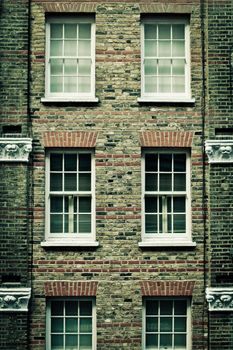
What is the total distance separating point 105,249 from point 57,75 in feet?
14.5

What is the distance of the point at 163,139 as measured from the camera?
1631 cm

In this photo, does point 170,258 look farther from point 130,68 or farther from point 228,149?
point 130,68

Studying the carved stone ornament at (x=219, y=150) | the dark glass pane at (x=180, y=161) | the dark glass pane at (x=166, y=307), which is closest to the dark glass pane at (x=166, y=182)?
the dark glass pane at (x=180, y=161)

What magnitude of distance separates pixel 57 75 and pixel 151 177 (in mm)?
3415

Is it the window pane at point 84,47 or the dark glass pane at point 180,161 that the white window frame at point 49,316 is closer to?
the dark glass pane at point 180,161

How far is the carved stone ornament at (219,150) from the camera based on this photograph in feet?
53.0

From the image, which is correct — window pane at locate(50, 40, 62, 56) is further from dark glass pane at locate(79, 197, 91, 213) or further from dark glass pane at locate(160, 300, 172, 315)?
dark glass pane at locate(160, 300, 172, 315)

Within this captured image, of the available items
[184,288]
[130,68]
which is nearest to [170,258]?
[184,288]

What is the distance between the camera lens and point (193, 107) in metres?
16.5

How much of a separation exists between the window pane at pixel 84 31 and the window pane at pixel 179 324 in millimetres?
7243

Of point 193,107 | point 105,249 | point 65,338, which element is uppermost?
point 193,107

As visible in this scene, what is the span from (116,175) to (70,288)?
9.48ft

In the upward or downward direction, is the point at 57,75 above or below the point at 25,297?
above

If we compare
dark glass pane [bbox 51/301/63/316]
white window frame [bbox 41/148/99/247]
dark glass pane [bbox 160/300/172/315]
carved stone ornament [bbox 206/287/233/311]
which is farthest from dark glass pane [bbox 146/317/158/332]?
white window frame [bbox 41/148/99/247]
